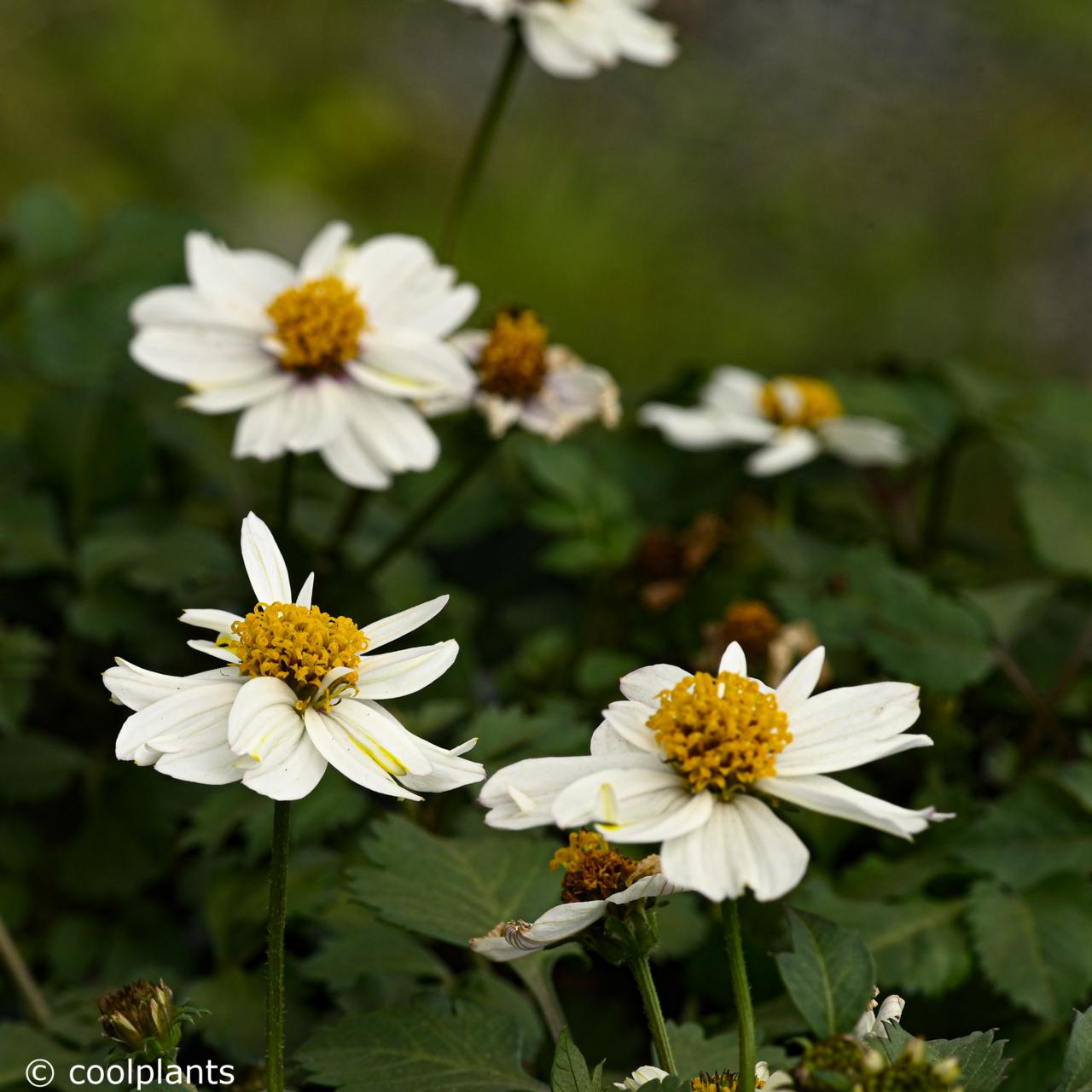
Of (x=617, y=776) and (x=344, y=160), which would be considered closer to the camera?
(x=617, y=776)

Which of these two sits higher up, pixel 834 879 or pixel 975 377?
pixel 975 377

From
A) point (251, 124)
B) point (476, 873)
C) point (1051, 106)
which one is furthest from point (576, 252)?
point (476, 873)

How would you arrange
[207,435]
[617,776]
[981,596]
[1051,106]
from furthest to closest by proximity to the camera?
[1051,106], [207,435], [981,596], [617,776]

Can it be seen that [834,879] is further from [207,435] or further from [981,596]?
[207,435]

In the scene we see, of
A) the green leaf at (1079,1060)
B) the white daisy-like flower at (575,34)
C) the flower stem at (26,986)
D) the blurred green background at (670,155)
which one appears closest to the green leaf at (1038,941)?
the green leaf at (1079,1060)

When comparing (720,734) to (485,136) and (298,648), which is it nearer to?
(298,648)

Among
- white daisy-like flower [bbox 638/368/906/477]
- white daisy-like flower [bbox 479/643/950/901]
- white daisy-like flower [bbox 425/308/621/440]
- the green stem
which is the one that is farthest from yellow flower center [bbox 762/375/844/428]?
white daisy-like flower [bbox 479/643/950/901]

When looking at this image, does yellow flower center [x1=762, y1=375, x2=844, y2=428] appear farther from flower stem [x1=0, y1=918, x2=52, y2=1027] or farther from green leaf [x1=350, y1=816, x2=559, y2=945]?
flower stem [x1=0, y1=918, x2=52, y2=1027]
